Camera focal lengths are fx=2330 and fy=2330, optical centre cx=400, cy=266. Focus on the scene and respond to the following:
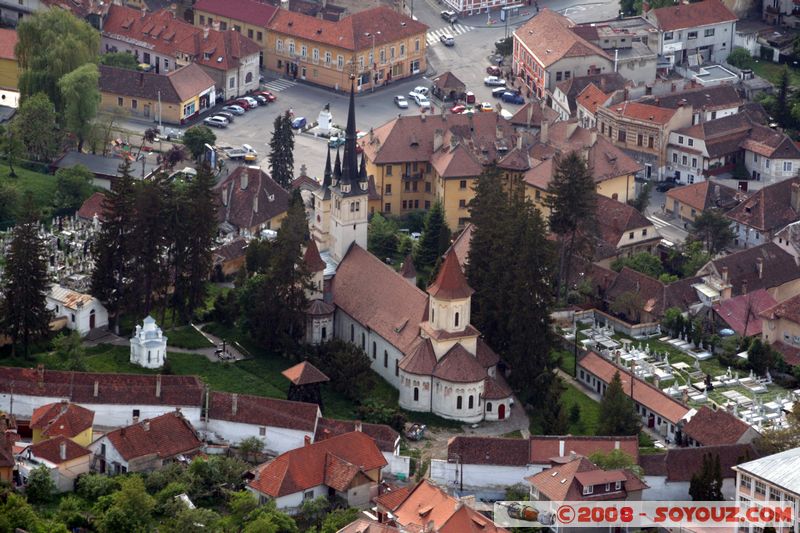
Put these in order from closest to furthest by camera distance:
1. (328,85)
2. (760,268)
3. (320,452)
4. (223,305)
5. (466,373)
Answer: (320,452)
(466,373)
(223,305)
(760,268)
(328,85)

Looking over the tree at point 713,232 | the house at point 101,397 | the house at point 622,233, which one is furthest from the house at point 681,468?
the tree at point 713,232

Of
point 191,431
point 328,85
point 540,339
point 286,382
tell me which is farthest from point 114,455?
point 328,85

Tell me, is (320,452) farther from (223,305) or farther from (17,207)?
(17,207)

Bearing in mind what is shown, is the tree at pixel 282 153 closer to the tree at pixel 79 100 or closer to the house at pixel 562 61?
the tree at pixel 79 100

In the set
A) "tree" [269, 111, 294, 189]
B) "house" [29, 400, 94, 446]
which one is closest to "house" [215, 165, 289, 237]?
"tree" [269, 111, 294, 189]

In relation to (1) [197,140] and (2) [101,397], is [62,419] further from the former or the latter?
(1) [197,140]

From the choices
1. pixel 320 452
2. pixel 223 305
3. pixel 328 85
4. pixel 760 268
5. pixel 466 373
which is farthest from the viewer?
pixel 328 85
